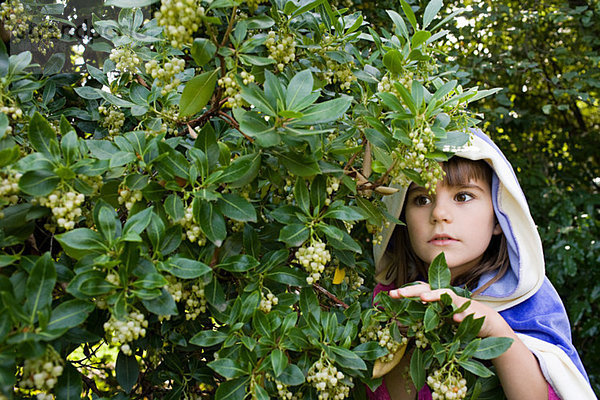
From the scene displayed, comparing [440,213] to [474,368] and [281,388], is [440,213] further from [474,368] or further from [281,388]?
[281,388]

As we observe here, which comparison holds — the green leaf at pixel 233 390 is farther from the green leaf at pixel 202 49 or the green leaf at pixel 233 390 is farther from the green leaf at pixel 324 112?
the green leaf at pixel 202 49

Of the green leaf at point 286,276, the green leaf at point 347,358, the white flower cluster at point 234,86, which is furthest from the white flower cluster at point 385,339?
the white flower cluster at point 234,86

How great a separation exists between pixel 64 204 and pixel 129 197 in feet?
0.58

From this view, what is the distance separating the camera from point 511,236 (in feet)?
5.98

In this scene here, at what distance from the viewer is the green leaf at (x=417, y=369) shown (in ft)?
4.51

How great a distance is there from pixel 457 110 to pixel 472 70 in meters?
2.65

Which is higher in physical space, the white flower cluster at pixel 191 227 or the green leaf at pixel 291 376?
the white flower cluster at pixel 191 227

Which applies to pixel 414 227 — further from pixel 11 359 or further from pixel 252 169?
pixel 11 359

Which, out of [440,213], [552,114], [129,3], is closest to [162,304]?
[129,3]

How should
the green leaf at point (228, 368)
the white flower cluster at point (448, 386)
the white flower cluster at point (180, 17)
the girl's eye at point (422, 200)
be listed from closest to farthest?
the white flower cluster at point (180, 17), the green leaf at point (228, 368), the white flower cluster at point (448, 386), the girl's eye at point (422, 200)

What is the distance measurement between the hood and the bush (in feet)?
1.21

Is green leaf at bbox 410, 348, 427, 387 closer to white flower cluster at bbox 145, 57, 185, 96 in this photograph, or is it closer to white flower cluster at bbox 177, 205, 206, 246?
white flower cluster at bbox 177, 205, 206, 246

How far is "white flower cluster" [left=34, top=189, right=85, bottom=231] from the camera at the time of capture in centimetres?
106

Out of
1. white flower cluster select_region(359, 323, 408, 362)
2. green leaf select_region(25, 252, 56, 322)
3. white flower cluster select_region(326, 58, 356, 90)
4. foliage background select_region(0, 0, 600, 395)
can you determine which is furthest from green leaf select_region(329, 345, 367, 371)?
foliage background select_region(0, 0, 600, 395)
